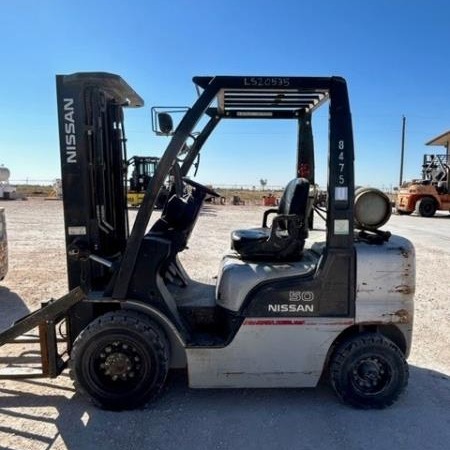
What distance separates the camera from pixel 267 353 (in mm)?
3398

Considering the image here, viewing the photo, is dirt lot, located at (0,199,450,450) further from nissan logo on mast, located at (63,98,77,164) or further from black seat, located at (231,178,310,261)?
nissan logo on mast, located at (63,98,77,164)

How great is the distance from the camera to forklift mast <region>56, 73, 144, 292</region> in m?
3.47

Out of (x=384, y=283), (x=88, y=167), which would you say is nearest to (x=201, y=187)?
(x=88, y=167)

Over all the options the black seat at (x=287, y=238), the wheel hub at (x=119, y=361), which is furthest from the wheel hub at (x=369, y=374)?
the wheel hub at (x=119, y=361)

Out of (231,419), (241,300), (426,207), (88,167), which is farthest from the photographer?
(426,207)

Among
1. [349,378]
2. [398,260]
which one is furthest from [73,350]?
[398,260]

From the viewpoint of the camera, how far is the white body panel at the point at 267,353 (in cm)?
338

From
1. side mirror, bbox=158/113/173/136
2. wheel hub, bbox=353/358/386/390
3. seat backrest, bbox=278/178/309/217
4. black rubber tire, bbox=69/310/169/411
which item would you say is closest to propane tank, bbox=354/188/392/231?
seat backrest, bbox=278/178/309/217

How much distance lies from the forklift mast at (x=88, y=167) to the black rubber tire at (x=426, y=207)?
22711 mm

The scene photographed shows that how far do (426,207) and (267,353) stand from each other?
23.1 metres

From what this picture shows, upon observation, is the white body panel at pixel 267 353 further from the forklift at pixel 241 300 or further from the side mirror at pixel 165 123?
the side mirror at pixel 165 123

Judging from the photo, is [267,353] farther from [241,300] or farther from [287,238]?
[287,238]

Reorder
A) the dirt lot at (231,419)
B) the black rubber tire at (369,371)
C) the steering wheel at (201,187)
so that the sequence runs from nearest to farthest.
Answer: the dirt lot at (231,419) → the black rubber tire at (369,371) → the steering wheel at (201,187)

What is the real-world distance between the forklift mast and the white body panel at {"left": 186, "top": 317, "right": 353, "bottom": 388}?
114cm
